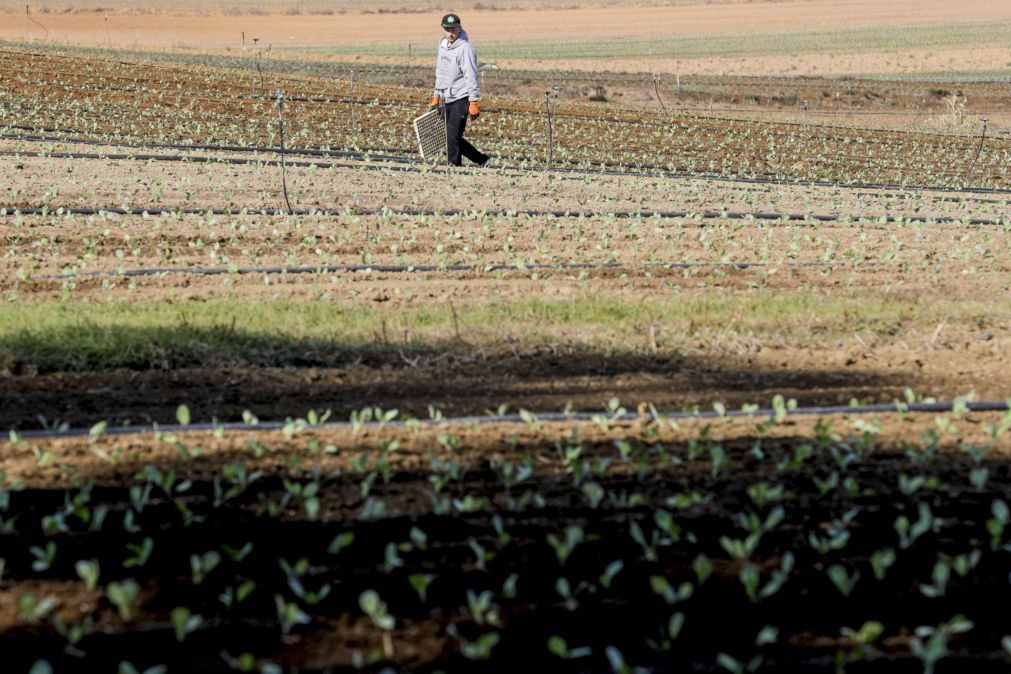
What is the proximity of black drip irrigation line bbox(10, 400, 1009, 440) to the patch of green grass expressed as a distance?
124cm

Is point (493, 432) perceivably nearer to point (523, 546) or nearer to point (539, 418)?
point (539, 418)

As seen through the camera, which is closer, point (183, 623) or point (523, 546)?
point (183, 623)

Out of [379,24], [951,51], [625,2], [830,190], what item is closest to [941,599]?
[830,190]

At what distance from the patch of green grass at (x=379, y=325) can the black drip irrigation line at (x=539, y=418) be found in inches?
48.7

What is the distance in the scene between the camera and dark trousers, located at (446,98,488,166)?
15.0m

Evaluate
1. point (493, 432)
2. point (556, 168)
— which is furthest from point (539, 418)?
point (556, 168)

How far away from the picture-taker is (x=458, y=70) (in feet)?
48.8

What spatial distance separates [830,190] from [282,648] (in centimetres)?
1341

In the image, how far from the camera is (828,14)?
65688mm

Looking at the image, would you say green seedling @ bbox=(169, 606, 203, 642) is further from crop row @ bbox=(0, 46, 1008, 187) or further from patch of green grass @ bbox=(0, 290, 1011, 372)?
crop row @ bbox=(0, 46, 1008, 187)

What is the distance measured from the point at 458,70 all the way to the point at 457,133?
83cm

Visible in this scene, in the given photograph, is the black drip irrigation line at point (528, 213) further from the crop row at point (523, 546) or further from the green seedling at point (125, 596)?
the green seedling at point (125, 596)

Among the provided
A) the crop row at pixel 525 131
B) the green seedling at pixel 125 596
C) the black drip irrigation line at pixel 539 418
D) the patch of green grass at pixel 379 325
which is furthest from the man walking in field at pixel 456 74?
the green seedling at pixel 125 596

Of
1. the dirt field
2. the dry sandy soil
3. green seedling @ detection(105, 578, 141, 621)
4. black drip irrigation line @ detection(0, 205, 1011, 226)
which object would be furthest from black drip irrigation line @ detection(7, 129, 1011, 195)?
the dry sandy soil
